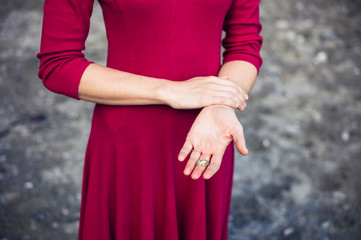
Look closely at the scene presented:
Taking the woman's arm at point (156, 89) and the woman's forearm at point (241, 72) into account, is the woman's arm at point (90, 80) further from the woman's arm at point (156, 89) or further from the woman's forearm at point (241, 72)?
the woman's forearm at point (241, 72)

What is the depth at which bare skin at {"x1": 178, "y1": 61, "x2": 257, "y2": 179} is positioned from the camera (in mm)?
1088

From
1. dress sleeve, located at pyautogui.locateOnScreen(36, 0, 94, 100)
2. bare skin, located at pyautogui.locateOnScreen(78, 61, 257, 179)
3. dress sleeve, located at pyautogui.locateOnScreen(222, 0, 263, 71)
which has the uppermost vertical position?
dress sleeve, located at pyautogui.locateOnScreen(222, 0, 263, 71)

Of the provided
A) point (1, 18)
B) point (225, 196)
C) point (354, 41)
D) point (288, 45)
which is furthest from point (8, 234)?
point (354, 41)

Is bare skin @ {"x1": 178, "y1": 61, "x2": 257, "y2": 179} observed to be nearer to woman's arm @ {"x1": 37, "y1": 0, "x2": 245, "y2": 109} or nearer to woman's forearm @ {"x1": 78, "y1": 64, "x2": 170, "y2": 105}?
woman's arm @ {"x1": 37, "y1": 0, "x2": 245, "y2": 109}

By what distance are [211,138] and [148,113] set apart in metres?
0.27

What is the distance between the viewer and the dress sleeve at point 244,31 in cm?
138

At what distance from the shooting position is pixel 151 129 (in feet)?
4.23

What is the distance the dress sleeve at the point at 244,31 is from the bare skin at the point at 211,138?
0.34 meters

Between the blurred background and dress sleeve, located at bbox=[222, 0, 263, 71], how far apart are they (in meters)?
1.68

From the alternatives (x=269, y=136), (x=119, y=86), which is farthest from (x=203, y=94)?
(x=269, y=136)

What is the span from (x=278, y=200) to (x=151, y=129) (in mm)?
2043

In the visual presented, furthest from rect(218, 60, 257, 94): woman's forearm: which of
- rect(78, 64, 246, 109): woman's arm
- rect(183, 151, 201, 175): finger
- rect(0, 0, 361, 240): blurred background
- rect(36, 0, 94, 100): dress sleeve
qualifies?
rect(0, 0, 361, 240): blurred background

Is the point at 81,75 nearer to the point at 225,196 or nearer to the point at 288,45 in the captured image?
the point at 225,196

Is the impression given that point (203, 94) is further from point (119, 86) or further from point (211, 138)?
point (119, 86)
